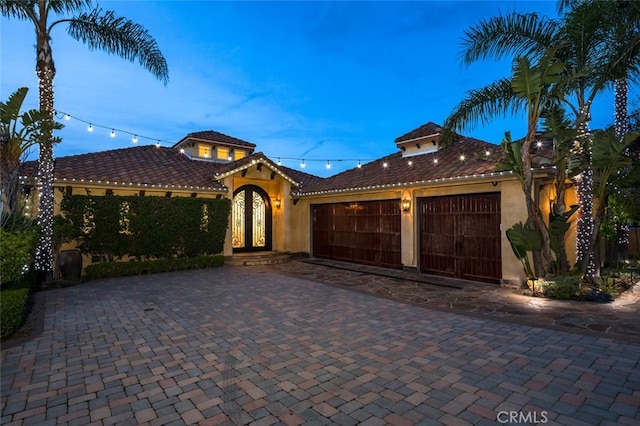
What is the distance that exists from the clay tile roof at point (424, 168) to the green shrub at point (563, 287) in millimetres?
3337

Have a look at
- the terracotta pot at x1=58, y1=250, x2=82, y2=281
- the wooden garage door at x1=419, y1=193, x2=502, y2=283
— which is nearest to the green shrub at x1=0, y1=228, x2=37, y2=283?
the terracotta pot at x1=58, y1=250, x2=82, y2=281

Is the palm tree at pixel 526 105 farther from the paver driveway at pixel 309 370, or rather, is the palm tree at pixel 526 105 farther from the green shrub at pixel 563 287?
the paver driveway at pixel 309 370

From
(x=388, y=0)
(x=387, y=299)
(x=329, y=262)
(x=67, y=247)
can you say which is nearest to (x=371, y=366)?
(x=387, y=299)

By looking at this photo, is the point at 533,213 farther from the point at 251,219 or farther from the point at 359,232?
the point at 251,219

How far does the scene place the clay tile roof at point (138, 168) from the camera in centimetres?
1188

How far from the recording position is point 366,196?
1374 cm

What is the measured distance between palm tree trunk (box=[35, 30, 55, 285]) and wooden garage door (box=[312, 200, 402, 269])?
10425 mm

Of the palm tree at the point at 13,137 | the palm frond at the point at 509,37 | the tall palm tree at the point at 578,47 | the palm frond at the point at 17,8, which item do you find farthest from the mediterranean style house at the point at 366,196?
the palm frond at the point at 17,8

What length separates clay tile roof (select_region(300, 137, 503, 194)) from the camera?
406 inches

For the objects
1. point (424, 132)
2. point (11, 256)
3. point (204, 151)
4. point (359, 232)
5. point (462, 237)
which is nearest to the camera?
point (11, 256)

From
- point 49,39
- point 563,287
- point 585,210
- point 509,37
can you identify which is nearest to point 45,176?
point 49,39

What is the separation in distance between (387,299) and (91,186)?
427 inches

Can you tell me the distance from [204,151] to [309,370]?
16368 millimetres

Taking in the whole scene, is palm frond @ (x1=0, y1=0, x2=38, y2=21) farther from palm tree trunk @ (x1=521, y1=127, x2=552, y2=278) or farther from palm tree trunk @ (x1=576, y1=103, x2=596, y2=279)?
palm tree trunk @ (x1=576, y1=103, x2=596, y2=279)
